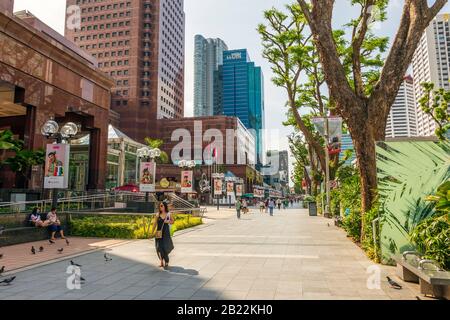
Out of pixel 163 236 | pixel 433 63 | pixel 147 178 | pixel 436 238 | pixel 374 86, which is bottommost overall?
pixel 163 236

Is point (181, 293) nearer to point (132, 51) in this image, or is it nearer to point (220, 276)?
point (220, 276)

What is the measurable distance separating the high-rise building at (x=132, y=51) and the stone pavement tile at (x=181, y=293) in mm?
87419

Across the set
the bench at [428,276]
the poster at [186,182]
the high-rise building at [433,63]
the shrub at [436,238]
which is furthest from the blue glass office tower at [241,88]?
the bench at [428,276]

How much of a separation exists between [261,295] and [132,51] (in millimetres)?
96520

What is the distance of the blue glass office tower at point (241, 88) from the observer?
184 metres

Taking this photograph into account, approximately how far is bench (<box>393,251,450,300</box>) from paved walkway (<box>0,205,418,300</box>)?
0.82 ft

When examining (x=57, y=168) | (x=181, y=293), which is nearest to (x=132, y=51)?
(x=57, y=168)

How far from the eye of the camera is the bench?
5236mm

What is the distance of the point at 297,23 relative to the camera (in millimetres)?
24578

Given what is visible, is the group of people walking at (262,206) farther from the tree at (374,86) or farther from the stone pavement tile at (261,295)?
the stone pavement tile at (261,295)

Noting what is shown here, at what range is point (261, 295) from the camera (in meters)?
5.77

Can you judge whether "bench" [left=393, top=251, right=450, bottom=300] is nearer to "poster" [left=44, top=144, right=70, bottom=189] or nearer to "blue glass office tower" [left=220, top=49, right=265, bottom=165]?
"poster" [left=44, top=144, right=70, bottom=189]

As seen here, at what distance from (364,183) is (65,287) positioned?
28.0ft
